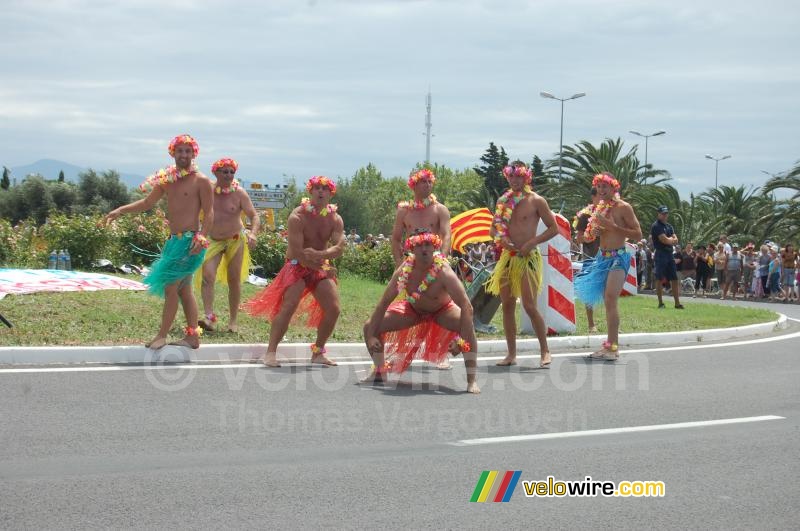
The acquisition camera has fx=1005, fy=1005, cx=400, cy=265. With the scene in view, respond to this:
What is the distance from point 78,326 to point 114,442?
498cm

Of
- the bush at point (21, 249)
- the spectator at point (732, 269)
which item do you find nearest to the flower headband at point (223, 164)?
the bush at point (21, 249)

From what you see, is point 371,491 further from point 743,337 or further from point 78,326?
point 743,337

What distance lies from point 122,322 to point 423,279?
14.0 feet

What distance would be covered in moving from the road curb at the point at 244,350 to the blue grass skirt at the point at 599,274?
849 mm

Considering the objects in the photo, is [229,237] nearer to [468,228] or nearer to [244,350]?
[244,350]

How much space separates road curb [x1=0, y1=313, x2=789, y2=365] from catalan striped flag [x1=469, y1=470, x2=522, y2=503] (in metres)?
5.07

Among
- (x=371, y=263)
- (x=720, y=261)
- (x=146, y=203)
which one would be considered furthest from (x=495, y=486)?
(x=720, y=261)

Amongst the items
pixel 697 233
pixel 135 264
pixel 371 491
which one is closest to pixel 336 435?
pixel 371 491

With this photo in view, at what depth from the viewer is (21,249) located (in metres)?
19.7

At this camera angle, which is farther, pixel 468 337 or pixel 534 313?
pixel 534 313

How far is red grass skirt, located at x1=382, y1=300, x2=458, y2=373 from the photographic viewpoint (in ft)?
30.1

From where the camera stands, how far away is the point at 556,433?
708 cm

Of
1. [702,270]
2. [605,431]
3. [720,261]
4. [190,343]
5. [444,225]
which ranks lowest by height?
[702,270]

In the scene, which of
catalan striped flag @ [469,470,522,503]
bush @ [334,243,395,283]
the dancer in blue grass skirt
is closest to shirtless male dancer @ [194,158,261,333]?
the dancer in blue grass skirt
